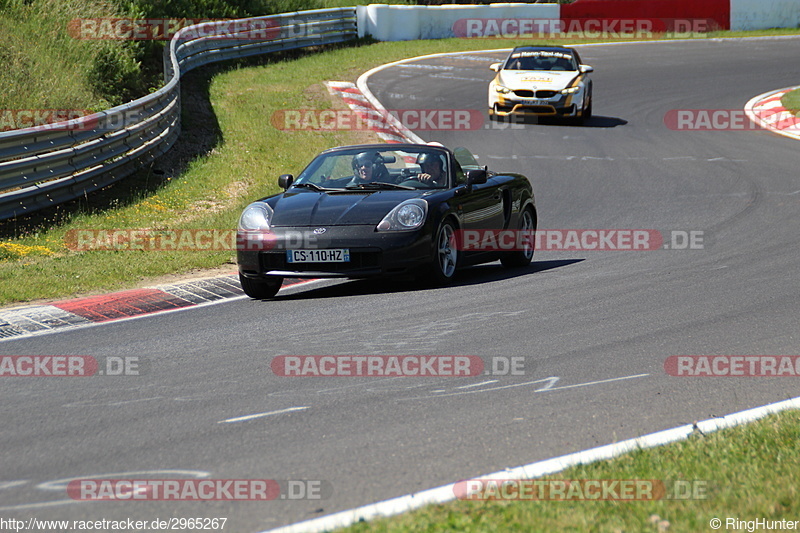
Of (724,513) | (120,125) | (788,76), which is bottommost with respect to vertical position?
(788,76)

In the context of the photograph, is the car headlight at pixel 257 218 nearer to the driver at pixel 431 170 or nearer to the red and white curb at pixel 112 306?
the red and white curb at pixel 112 306

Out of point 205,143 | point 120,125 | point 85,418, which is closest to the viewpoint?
point 85,418

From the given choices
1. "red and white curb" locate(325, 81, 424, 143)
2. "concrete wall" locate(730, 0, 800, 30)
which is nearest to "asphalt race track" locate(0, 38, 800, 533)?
"red and white curb" locate(325, 81, 424, 143)

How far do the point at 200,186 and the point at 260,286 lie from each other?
6628mm

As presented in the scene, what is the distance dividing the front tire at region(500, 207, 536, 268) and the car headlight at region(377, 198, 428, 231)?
198cm

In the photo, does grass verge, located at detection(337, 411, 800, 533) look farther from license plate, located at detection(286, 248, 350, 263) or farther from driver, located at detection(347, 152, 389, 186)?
driver, located at detection(347, 152, 389, 186)

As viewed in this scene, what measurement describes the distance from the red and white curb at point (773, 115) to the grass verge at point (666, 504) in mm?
17657

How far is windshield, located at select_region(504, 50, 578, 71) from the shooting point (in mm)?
22359

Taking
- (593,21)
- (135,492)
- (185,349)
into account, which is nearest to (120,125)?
(185,349)

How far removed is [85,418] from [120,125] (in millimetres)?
10680

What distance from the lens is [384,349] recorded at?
675cm

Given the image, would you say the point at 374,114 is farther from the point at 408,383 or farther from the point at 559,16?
the point at 559,16

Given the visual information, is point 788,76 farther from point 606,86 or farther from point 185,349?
point 185,349

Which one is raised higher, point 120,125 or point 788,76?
point 120,125
